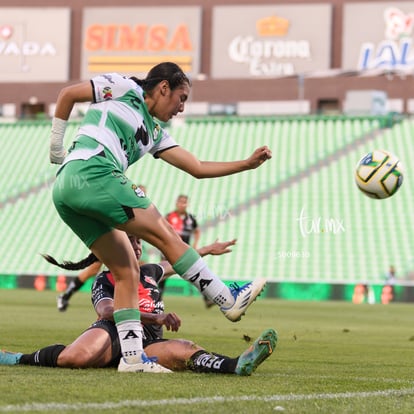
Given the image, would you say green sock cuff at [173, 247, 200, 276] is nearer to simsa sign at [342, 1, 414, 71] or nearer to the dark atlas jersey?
the dark atlas jersey

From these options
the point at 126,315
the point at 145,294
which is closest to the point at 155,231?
the point at 126,315

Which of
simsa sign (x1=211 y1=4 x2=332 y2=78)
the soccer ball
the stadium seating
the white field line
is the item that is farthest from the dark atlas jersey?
simsa sign (x1=211 y1=4 x2=332 y2=78)

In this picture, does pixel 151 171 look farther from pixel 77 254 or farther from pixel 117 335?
pixel 117 335

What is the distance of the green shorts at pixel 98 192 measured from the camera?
6.43 m

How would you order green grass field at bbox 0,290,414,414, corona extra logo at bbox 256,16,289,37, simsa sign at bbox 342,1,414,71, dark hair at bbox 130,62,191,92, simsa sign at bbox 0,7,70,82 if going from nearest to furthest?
1. green grass field at bbox 0,290,414,414
2. dark hair at bbox 130,62,191,92
3. simsa sign at bbox 342,1,414,71
4. corona extra logo at bbox 256,16,289,37
5. simsa sign at bbox 0,7,70,82

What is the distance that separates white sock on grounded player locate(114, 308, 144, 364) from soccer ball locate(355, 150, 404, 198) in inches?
259

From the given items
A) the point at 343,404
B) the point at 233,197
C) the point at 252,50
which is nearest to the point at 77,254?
the point at 233,197

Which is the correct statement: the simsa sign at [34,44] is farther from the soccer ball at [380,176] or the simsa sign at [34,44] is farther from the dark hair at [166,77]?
the dark hair at [166,77]

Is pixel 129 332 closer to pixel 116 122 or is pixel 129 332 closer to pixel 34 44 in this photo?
pixel 116 122

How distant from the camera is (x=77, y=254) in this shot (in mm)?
30016

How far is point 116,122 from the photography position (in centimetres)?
669

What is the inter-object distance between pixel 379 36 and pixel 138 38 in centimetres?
1032

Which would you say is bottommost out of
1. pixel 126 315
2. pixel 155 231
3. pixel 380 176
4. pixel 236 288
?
pixel 126 315

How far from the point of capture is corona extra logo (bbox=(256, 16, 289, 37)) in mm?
46531
